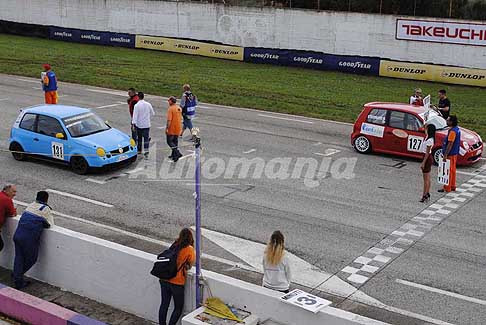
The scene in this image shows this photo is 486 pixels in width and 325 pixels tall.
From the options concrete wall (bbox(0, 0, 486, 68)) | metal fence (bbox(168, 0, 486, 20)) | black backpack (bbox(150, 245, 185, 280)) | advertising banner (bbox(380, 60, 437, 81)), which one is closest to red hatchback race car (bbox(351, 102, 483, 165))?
black backpack (bbox(150, 245, 185, 280))

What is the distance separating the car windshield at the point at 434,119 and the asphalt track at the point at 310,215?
119 centimetres

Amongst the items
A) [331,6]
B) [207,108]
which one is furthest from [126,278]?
[331,6]

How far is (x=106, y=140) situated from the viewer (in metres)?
17.2

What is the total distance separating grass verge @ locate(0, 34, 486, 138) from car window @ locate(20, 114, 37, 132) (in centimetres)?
1071

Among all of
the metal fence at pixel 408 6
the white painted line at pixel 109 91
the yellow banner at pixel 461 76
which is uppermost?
the metal fence at pixel 408 6

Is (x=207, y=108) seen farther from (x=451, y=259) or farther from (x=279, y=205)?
(x=451, y=259)

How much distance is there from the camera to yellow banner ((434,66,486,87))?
3188cm

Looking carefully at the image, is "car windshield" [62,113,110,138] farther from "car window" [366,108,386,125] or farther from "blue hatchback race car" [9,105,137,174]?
"car window" [366,108,386,125]

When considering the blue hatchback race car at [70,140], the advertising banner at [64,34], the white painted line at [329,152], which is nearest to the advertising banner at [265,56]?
the advertising banner at [64,34]

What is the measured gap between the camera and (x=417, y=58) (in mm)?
35312

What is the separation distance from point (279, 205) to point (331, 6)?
27939 mm

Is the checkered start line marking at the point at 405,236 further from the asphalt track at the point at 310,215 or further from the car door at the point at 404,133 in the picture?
the car door at the point at 404,133

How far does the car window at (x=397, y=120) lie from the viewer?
19.0 metres

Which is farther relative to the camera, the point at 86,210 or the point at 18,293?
the point at 86,210
